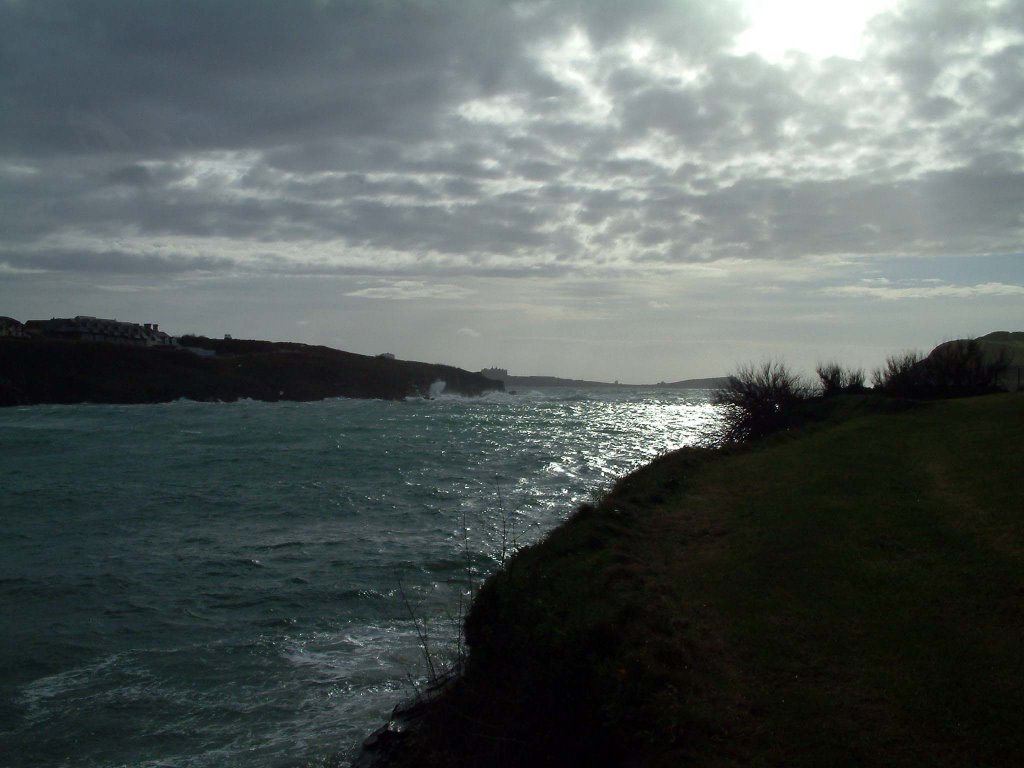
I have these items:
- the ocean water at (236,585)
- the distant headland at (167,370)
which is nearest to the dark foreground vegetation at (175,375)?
the distant headland at (167,370)

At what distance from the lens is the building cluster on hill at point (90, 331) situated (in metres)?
107

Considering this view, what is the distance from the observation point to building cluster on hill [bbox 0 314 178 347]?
352 ft

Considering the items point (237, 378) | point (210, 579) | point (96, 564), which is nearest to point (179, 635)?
point (210, 579)

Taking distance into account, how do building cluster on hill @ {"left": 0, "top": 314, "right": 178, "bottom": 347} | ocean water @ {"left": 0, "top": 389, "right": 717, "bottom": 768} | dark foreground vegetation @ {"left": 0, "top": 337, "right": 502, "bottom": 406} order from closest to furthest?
1. ocean water @ {"left": 0, "top": 389, "right": 717, "bottom": 768}
2. dark foreground vegetation @ {"left": 0, "top": 337, "right": 502, "bottom": 406}
3. building cluster on hill @ {"left": 0, "top": 314, "right": 178, "bottom": 347}

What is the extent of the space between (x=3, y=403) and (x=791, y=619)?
76896 mm

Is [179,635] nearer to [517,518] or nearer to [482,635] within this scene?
[482,635]

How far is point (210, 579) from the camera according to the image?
14875 mm

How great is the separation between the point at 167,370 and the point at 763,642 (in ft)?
291

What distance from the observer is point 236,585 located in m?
14.5

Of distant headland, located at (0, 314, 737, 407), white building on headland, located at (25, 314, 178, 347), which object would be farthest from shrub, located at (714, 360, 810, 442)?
white building on headland, located at (25, 314, 178, 347)

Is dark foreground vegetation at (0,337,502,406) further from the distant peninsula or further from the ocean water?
the ocean water

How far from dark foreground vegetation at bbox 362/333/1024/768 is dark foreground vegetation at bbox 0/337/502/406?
74121 mm

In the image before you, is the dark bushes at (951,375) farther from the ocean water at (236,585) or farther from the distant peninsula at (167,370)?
the distant peninsula at (167,370)

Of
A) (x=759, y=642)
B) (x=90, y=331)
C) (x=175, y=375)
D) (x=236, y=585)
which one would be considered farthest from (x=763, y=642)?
(x=90, y=331)
